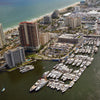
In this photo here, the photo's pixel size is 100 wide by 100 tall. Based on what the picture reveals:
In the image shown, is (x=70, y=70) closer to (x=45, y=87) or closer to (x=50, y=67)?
(x=50, y=67)

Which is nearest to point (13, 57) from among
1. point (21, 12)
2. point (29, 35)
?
point (29, 35)

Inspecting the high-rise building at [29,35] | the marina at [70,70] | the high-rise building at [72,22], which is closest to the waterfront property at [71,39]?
the marina at [70,70]

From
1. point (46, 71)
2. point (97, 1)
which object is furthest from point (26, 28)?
point (97, 1)

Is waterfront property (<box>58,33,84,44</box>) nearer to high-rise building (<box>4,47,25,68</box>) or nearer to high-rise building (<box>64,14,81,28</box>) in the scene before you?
high-rise building (<box>64,14,81,28</box>)

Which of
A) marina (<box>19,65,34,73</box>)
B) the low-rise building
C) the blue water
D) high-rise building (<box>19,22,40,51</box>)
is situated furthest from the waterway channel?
the blue water

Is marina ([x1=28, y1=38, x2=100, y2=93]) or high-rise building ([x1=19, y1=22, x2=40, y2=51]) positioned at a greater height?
high-rise building ([x1=19, y1=22, x2=40, y2=51])

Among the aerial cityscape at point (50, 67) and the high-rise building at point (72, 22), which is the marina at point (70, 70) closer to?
the aerial cityscape at point (50, 67)
